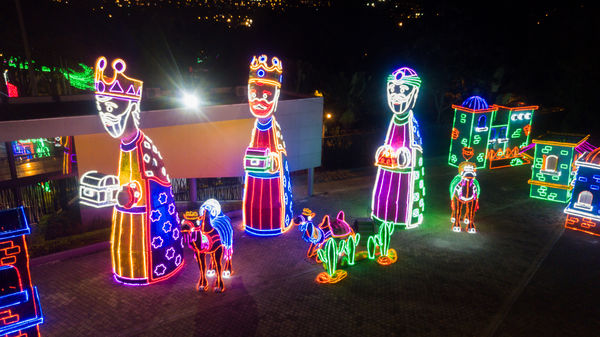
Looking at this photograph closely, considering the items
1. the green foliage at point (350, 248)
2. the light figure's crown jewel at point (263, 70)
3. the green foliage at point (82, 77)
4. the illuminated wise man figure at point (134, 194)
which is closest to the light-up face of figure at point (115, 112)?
the illuminated wise man figure at point (134, 194)

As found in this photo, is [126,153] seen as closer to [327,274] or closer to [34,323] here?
[34,323]

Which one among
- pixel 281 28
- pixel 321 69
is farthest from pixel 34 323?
pixel 281 28

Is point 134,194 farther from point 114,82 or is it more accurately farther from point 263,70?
point 263,70

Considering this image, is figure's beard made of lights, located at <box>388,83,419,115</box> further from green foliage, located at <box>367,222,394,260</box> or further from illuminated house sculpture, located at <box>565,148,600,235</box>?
illuminated house sculpture, located at <box>565,148,600,235</box>

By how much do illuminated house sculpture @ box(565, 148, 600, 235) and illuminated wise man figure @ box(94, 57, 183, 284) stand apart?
12.7 meters

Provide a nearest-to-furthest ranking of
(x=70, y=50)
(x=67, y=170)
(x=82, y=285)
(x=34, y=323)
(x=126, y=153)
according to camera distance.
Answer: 1. (x=34, y=323)
2. (x=126, y=153)
3. (x=82, y=285)
4. (x=67, y=170)
5. (x=70, y=50)

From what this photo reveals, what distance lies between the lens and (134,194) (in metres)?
9.86

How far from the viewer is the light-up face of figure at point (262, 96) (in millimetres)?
12203

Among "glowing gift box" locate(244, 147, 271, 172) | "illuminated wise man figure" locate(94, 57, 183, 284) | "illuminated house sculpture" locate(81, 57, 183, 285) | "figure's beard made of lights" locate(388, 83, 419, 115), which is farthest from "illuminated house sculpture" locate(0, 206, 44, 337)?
"figure's beard made of lights" locate(388, 83, 419, 115)

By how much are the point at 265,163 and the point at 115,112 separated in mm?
4391

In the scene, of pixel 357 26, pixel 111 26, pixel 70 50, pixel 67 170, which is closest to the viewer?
pixel 67 170

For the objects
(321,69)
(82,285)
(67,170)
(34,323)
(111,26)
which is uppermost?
(111,26)

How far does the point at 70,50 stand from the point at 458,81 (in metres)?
24.6

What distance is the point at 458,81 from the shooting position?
30.4m
